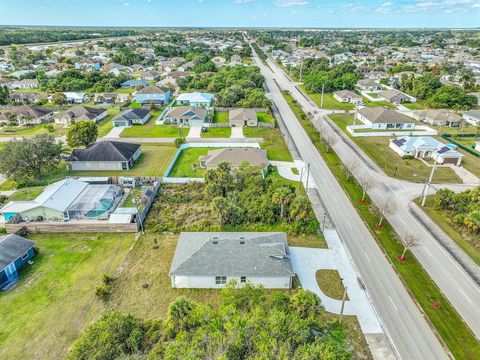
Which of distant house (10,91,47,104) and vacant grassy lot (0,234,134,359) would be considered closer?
vacant grassy lot (0,234,134,359)

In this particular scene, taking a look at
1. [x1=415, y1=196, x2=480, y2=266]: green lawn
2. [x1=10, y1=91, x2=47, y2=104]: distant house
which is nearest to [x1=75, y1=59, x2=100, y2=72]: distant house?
[x1=10, y1=91, x2=47, y2=104]: distant house

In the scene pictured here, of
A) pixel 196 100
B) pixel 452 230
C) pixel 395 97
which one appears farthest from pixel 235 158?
pixel 395 97

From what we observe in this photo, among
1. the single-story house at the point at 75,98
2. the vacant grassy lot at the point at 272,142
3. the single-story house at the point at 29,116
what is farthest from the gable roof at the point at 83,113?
the vacant grassy lot at the point at 272,142

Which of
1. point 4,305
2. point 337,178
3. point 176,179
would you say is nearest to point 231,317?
point 4,305

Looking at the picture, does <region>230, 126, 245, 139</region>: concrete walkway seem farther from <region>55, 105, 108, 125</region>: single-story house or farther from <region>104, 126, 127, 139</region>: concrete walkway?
<region>55, 105, 108, 125</region>: single-story house

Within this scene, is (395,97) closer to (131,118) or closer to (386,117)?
(386,117)

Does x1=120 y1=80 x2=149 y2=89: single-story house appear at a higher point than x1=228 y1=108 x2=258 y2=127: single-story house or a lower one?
higher
